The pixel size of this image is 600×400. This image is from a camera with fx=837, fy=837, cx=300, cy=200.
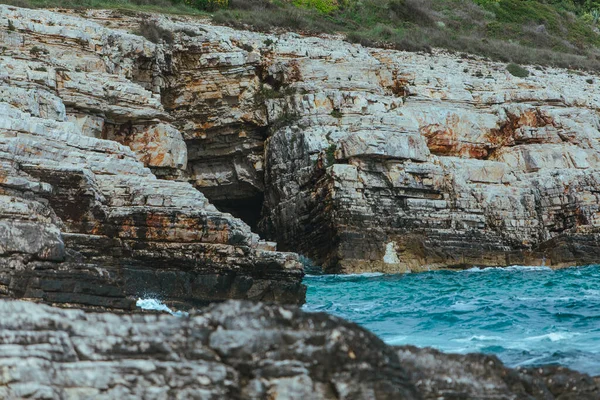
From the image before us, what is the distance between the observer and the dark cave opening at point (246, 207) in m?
28.8

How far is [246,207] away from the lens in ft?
97.9

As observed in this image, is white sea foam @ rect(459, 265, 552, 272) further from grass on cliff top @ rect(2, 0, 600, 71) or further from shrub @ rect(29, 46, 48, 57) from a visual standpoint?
shrub @ rect(29, 46, 48, 57)

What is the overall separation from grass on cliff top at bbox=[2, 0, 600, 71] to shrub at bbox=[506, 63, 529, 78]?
2341mm

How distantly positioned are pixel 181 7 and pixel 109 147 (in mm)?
19564

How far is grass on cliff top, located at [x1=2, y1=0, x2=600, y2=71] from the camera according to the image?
3300cm

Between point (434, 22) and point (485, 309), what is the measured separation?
29.4m

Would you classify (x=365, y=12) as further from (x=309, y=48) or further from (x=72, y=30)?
(x=72, y=30)

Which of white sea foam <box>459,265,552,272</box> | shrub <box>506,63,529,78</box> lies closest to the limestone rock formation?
white sea foam <box>459,265,552,272</box>

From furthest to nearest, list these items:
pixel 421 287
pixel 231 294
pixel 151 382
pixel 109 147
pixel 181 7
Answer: pixel 181 7 < pixel 421 287 < pixel 109 147 < pixel 231 294 < pixel 151 382

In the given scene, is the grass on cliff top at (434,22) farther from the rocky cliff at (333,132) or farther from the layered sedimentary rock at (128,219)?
the layered sedimentary rock at (128,219)

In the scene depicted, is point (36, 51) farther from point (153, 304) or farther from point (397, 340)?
point (397, 340)

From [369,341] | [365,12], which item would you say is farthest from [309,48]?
[369,341]

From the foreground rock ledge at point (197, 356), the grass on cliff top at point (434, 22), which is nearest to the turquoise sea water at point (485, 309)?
the foreground rock ledge at point (197, 356)

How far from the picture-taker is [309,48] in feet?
93.9
